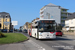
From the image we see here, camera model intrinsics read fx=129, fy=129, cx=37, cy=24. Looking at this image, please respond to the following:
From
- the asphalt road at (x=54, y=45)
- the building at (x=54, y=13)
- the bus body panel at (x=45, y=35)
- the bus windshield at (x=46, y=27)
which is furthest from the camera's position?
the building at (x=54, y=13)

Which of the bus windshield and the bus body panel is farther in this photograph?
the bus windshield

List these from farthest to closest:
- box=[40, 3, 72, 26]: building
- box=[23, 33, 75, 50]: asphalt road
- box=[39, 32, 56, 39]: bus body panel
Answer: box=[40, 3, 72, 26]: building → box=[39, 32, 56, 39]: bus body panel → box=[23, 33, 75, 50]: asphalt road

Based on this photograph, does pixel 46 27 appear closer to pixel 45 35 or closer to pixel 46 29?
pixel 46 29

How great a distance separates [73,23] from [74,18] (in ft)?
8.34

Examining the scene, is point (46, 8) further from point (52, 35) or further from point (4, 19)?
point (52, 35)

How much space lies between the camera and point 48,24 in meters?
19.6

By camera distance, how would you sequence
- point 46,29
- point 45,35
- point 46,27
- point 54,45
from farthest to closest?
point 46,27, point 46,29, point 45,35, point 54,45

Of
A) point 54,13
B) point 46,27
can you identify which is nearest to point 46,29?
point 46,27

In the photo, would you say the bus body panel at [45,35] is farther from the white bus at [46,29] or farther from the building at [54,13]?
the building at [54,13]

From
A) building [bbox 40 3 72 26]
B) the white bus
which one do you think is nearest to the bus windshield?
the white bus

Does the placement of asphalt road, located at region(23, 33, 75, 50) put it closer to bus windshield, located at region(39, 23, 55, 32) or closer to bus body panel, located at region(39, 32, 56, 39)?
bus body panel, located at region(39, 32, 56, 39)

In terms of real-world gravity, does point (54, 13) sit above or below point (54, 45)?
above

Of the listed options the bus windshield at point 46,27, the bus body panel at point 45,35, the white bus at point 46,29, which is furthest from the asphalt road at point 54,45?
the bus windshield at point 46,27

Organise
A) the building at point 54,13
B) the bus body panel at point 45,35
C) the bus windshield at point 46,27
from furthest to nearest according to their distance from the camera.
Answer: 1. the building at point 54,13
2. the bus windshield at point 46,27
3. the bus body panel at point 45,35
